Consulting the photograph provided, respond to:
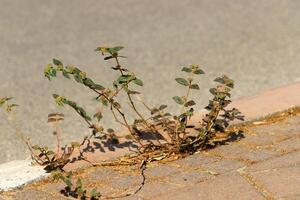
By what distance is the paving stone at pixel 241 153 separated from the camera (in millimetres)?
3133

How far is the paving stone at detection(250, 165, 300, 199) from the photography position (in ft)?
8.95

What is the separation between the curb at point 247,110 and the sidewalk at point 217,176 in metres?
0.08

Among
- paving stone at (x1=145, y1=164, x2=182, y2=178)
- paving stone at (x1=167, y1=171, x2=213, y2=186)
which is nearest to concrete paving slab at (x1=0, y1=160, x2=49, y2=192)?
paving stone at (x1=145, y1=164, x2=182, y2=178)

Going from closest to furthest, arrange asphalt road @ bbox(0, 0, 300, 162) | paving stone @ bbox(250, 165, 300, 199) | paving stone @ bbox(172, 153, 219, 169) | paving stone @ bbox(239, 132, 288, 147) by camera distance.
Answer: paving stone @ bbox(250, 165, 300, 199) < paving stone @ bbox(172, 153, 219, 169) < paving stone @ bbox(239, 132, 288, 147) < asphalt road @ bbox(0, 0, 300, 162)

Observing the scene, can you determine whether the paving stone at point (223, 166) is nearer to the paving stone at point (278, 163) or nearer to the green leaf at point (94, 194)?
the paving stone at point (278, 163)

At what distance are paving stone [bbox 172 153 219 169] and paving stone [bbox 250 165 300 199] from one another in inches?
11.1

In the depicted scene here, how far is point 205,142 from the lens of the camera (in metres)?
3.33

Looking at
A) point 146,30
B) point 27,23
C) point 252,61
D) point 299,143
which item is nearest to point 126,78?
point 299,143

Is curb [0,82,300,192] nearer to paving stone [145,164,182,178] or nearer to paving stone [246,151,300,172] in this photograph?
paving stone [145,164,182,178]

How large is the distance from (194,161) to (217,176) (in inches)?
9.2

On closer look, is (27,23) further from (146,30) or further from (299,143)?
(299,143)

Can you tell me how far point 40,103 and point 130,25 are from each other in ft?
7.00

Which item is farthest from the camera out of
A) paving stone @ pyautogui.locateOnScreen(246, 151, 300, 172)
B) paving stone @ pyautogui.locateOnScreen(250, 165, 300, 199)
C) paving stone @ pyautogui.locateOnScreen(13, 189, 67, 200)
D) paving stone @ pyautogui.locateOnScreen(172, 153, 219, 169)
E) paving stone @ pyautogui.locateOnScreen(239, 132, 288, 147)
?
paving stone @ pyautogui.locateOnScreen(239, 132, 288, 147)

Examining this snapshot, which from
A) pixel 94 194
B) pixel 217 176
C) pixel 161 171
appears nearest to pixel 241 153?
pixel 217 176
